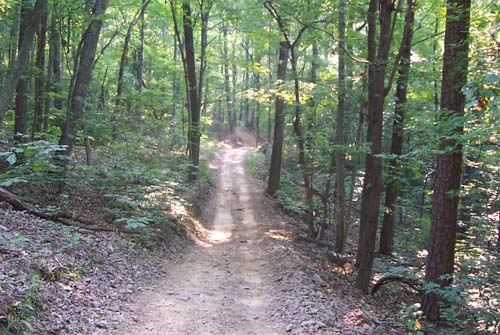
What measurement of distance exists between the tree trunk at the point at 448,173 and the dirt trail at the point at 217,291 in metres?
3.02

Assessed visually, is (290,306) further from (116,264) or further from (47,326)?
(47,326)

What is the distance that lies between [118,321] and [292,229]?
10071 millimetres

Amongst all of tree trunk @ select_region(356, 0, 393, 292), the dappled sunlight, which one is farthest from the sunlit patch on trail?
tree trunk @ select_region(356, 0, 393, 292)

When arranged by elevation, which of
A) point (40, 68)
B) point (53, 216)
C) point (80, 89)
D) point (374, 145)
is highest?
point (40, 68)

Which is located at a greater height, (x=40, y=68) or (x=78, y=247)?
(x=40, y=68)

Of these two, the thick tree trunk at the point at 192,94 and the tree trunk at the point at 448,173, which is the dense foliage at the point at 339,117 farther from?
the tree trunk at the point at 448,173

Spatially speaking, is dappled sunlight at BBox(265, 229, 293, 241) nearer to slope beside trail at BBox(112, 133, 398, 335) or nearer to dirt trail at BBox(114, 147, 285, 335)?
slope beside trail at BBox(112, 133, 398, 335)

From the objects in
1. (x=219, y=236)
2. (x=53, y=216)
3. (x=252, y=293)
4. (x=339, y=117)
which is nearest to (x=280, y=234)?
(x=219, y=236)

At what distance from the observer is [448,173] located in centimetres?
686

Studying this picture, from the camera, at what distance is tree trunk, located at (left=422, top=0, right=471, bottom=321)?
6.45 meters

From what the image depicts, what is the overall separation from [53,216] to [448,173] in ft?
26.3

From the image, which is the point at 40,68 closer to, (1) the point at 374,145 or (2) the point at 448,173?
(1) the point at 374,145

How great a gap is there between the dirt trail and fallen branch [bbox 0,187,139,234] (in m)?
2.03

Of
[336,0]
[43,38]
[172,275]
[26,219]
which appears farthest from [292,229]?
[43,38]
